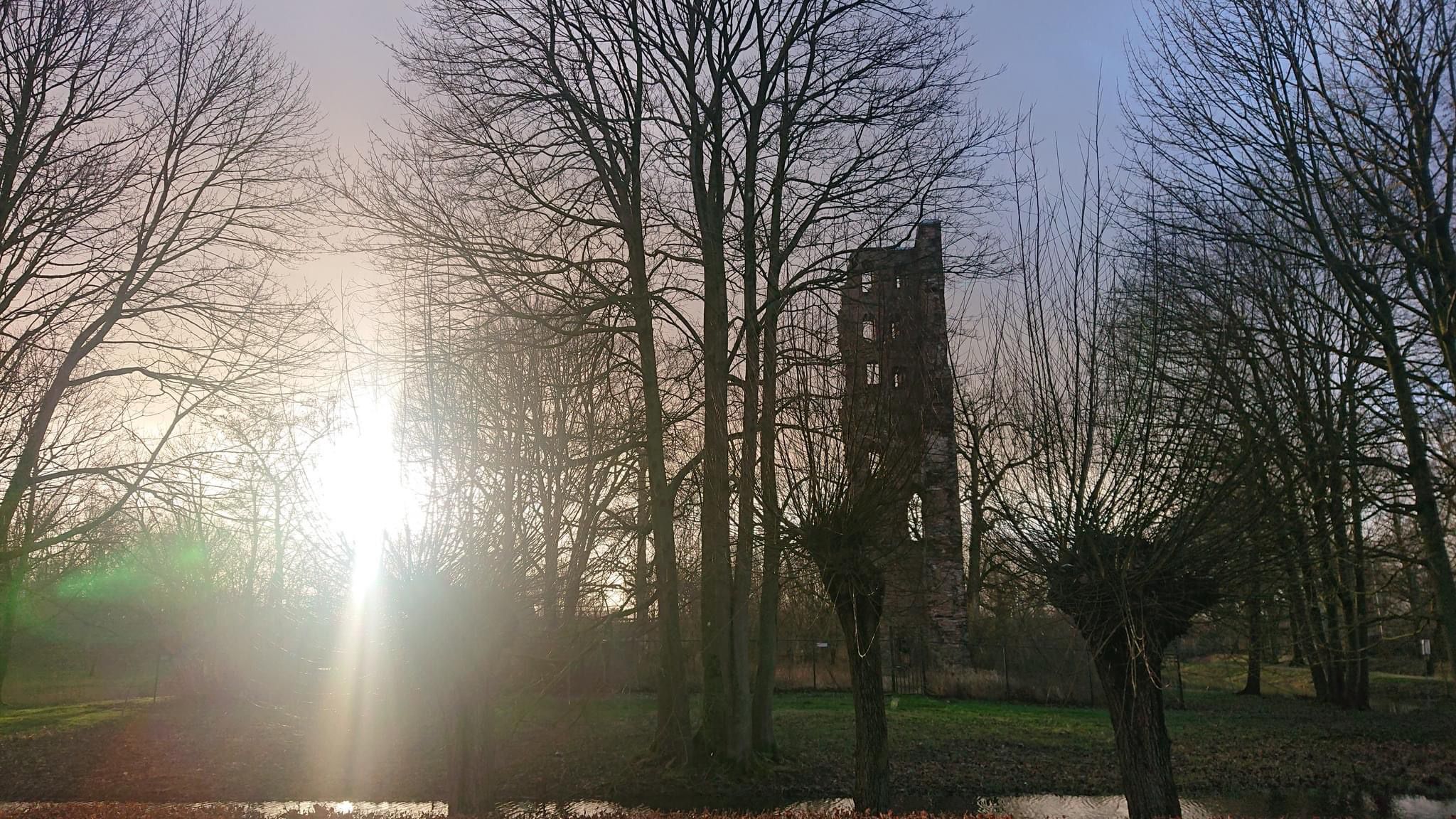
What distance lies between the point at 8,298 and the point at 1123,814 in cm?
1352

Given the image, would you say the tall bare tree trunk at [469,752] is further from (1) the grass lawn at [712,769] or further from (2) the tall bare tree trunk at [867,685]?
(2) the tall bare tree trunk at [867,685]

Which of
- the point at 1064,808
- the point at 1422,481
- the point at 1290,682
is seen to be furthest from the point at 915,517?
the point at 1290,682

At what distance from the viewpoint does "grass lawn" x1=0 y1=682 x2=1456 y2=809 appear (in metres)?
11.9

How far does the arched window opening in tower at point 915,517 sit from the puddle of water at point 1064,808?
3.21 meters

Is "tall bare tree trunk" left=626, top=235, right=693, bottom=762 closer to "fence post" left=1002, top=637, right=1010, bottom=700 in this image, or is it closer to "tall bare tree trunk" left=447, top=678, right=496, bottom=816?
"tall bare tree trunk" left=447, top=678, right=496, bottom=816

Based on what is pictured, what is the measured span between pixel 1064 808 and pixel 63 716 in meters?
20.9

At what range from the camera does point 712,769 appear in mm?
11977

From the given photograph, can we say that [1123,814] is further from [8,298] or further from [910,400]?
[8,298]

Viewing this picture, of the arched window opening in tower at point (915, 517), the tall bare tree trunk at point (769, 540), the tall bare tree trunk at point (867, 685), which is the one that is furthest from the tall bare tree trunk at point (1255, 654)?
the tall bare tree trunk at point (769, 540)

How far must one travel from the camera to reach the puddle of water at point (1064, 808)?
1021 centimetres

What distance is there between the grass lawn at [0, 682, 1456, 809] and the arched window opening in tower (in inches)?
150

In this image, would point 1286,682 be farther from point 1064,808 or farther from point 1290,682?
point 1064,808

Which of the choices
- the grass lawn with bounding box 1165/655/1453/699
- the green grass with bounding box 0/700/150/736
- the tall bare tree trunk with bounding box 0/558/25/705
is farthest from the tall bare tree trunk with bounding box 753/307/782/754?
the grass lawn with bounding box 1165/655/1453/699

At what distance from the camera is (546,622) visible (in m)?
9.21
